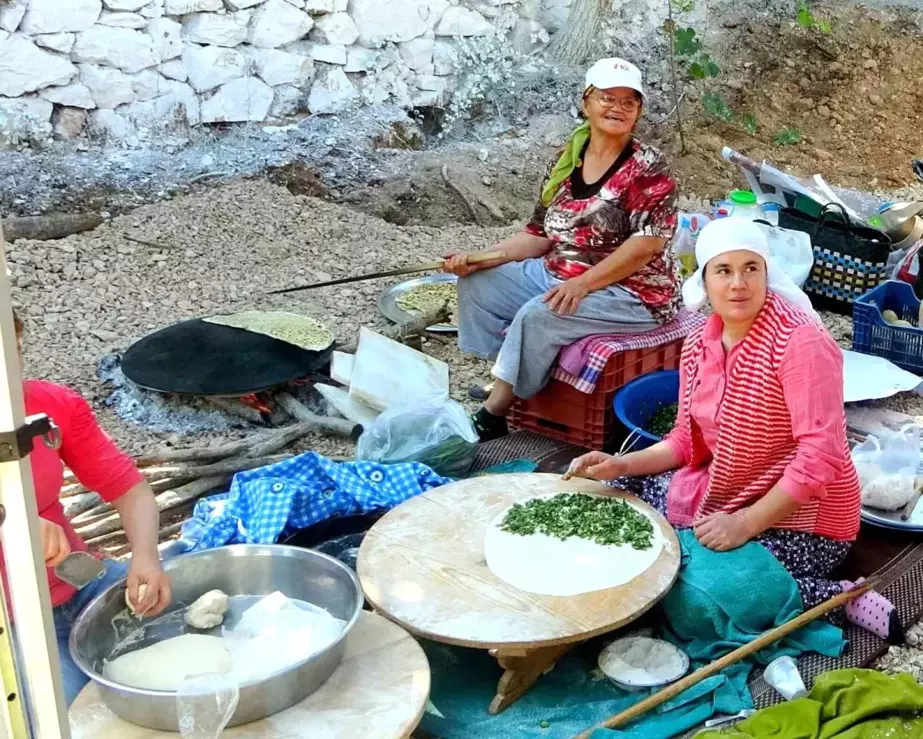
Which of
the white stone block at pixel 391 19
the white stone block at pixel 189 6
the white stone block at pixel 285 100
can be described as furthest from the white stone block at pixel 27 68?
the white stone block at pixel 391 19

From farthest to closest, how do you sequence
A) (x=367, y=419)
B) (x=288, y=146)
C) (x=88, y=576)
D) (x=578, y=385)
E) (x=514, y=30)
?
(x=514, y=30), (x=288, y=146), (x=367, y=419), (x=578, y=385), (x=88, y=576)

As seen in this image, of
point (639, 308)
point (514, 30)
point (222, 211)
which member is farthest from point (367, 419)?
point (514, 30)

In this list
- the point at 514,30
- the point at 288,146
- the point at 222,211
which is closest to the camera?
the point at 222,211

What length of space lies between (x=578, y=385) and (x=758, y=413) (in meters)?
1.12

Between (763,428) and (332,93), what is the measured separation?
547 centimetres

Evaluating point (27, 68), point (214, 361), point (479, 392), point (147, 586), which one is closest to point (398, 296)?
point (479, 392)

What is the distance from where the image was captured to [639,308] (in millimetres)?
3941

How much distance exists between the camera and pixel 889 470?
11.3 feet

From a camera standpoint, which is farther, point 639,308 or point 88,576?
point 639,308

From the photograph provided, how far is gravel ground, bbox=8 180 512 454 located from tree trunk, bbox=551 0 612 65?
2682 millimetres

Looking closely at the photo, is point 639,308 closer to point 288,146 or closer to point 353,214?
point 353,214

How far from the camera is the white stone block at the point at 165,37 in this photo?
674 cm

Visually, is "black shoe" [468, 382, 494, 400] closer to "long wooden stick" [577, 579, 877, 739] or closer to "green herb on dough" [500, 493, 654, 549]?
"green herb on dough" [500, 493, 654, 549]

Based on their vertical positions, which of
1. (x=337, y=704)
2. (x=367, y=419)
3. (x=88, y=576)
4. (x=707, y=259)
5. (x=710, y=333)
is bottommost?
(x=367, y=419)
